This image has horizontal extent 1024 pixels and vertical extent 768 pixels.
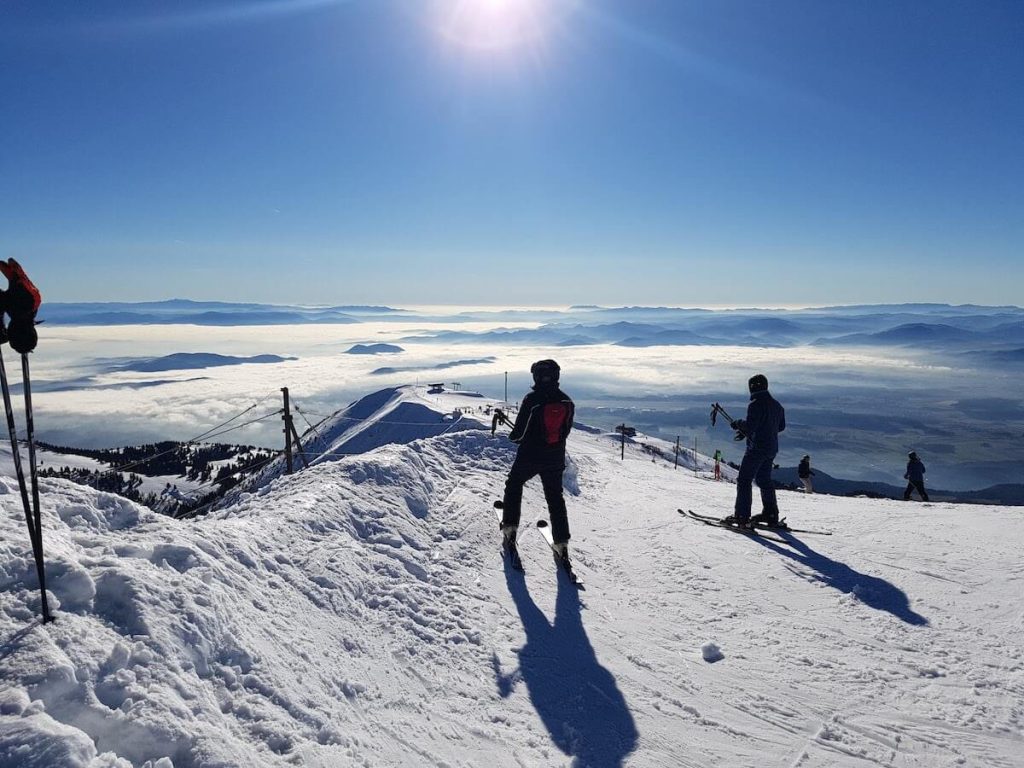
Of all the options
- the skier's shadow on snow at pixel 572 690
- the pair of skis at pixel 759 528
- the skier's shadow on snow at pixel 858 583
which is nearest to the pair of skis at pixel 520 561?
the skier's shadow on snow at pixel 572 690

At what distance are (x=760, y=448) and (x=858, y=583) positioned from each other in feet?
9.39

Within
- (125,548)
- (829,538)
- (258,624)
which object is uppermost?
(125,548)

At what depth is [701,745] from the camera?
409 centimetres

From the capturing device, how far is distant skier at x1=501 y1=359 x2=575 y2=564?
7062 mm

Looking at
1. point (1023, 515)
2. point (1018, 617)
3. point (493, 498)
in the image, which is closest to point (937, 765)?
point (1018, 617)

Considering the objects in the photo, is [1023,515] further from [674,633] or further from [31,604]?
[31,604]

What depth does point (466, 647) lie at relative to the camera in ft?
17.2

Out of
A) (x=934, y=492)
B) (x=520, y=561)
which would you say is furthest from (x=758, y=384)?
(x=934, y=492)

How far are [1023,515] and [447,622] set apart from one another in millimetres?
11574

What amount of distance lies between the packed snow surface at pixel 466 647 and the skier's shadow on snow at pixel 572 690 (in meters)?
0.03

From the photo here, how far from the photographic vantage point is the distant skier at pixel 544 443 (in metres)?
7.06

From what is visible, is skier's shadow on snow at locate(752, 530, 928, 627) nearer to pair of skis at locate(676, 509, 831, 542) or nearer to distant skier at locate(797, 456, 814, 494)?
pair of skis at locate(676, 509, 831, 542)

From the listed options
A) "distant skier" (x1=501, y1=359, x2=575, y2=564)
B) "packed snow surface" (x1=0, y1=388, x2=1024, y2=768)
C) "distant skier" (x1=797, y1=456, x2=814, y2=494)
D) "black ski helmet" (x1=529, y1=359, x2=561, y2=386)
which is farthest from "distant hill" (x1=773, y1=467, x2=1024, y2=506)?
"black ski helmet" (x1=529, y1=359, x2=561, y2=386)

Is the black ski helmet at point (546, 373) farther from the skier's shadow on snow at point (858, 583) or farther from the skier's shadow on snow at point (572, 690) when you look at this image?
the skier's shadow on snow at point (858, 583)
